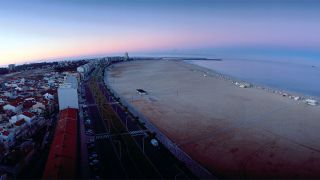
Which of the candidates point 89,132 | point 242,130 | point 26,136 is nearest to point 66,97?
point 26,136

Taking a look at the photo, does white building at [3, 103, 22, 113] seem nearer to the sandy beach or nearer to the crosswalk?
the crosswalk

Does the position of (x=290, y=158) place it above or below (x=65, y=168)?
below

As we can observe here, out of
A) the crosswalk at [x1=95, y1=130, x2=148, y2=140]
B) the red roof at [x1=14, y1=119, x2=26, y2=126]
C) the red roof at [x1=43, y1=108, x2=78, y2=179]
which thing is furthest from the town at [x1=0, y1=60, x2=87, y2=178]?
the crosswalk at [x1=95, y1=130, x2=148, y2=140]

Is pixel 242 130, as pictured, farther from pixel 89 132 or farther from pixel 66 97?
pixel 66 97

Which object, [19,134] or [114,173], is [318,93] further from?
[19,134]

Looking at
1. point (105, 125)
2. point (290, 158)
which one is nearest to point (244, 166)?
point (290, 158)

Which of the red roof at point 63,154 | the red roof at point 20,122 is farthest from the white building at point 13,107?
the red roof at point 63,154
